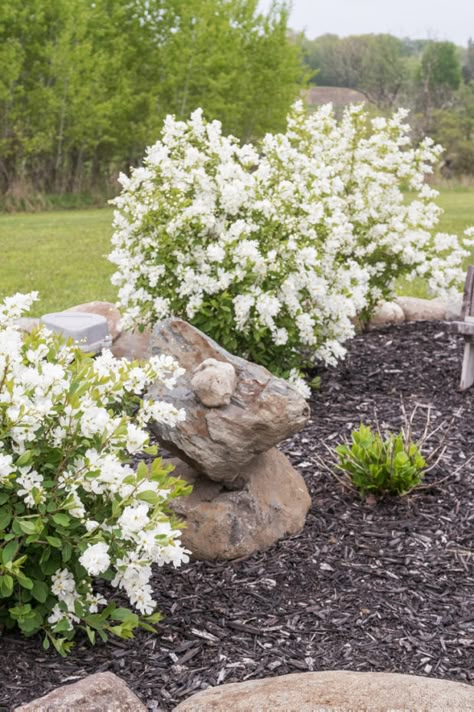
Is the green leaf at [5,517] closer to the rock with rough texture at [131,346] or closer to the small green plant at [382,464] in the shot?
the small green plant at [382,464]

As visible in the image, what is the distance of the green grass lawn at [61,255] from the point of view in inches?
378

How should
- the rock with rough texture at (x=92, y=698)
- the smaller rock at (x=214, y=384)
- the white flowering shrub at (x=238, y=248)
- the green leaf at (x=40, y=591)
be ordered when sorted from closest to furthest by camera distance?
the rock with rough texture at (x=92, y=698), the green leaf at (x=40, y=591), the smaller rock at (x=214, y=384), the white flowering shrub at (x=238, y=248)

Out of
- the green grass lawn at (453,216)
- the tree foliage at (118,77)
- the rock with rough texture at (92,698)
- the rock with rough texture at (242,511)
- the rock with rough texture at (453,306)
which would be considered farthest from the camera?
the tree foliage at (118,77)

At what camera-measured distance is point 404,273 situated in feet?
22.3

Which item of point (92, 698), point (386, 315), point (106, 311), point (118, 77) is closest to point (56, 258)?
point (106, 311)

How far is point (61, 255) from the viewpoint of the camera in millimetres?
12547

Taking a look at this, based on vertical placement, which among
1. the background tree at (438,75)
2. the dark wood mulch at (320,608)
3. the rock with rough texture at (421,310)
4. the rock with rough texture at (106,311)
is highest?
the background tree at (438,75)

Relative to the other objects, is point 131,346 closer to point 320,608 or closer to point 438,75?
point 320,608

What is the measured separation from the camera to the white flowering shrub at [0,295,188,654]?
2.59 m

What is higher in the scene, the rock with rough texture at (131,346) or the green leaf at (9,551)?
the green leaf at (9,551)

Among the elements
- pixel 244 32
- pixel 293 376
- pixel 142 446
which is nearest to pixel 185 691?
pixel 142 446

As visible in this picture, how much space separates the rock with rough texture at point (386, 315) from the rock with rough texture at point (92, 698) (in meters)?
5.13

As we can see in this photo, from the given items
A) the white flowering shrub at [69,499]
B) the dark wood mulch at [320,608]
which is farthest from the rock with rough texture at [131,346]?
the white flowering shrub at [69,499]

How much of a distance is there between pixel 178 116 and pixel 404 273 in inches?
692
